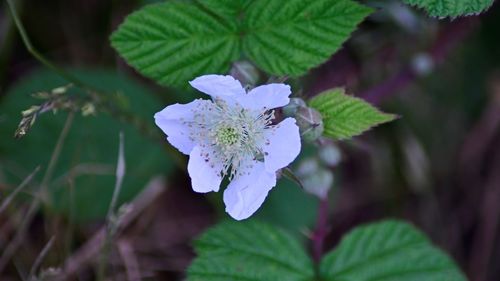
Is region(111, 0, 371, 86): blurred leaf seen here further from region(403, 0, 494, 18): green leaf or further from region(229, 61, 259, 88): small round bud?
region(403, 0, 494, 18): green leaf

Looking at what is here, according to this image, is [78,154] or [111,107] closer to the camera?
[111,107]

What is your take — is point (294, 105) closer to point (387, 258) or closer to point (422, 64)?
point (387, 258)

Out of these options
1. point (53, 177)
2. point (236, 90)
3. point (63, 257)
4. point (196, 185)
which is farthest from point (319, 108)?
point (53, 177)

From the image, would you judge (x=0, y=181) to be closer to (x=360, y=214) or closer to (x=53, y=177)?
(x=53, y=177)

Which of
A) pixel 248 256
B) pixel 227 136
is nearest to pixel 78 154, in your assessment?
pixel 248 256

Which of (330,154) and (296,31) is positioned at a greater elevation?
(296,31)

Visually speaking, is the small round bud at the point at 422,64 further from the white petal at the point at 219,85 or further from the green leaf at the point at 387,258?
the white petal at the point at 219,85
